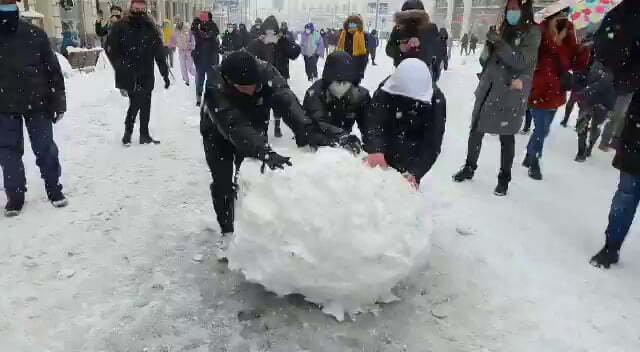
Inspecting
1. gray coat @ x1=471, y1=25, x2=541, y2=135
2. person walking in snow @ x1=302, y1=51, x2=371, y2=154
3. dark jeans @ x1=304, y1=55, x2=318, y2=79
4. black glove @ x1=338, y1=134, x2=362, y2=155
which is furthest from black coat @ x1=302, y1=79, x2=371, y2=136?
dark jeans @ x1=304, y1=55, x2=318, y2=79

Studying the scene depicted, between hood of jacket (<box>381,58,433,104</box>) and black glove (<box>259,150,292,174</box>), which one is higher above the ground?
hood of jacket (<box>381,58,433,104</box>)

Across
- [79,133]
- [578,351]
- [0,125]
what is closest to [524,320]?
[578,351]

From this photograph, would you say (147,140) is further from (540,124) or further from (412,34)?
(540,124)

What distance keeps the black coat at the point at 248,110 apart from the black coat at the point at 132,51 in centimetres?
327

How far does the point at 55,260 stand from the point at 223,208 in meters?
1.25

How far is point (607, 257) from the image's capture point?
12.2 ft

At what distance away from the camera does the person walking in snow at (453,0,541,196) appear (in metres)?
4.79

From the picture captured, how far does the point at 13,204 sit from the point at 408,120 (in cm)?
347

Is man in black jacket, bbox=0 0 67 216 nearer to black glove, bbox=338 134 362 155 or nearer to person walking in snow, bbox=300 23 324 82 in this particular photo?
black glove, bbox=338 134 362 155

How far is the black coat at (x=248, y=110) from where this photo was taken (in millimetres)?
3096

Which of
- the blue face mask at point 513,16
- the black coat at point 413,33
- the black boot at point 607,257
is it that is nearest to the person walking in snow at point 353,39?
the black coat at point 413,33

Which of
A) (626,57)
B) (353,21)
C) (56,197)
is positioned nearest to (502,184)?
(626,57)

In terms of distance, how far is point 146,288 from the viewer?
10.6 ft

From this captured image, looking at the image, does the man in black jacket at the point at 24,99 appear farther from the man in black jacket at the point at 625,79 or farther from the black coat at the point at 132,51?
the man in black jacket at the point at 625,79
